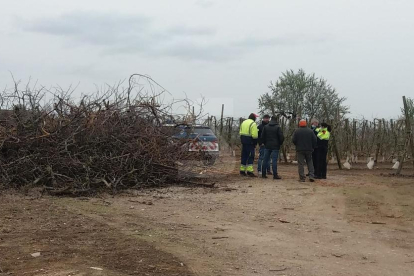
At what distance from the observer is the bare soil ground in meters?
5.01

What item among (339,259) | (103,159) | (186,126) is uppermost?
(186,126)

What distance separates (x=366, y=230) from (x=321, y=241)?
3.60ft

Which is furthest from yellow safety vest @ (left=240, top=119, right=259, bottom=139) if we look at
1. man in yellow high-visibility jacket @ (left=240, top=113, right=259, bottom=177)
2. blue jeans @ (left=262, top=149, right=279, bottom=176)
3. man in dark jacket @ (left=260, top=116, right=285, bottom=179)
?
blue jeans @ (left=262, top=149, right=279, bottom=176)

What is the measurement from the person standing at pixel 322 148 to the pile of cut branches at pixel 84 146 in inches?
158

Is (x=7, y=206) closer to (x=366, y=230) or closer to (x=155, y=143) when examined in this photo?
(x=155, y=143)

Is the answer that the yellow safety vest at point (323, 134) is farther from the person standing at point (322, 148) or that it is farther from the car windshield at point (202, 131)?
the car windshield at point (202, 131)

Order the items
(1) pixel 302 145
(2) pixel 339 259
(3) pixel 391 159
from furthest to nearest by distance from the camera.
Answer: (3) pixel 391 159 < (1) pixel 302 145 < (2) pixel 339 259

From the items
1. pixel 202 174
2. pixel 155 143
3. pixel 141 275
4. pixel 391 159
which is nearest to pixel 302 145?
pixel 202 174

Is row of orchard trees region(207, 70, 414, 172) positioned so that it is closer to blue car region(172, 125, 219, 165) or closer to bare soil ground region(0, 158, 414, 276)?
blue car region(172, 125, 219, 165)

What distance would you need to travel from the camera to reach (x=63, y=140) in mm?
10383

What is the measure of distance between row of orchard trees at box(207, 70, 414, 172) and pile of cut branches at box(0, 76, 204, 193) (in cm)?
534

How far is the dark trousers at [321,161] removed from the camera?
1348 cm

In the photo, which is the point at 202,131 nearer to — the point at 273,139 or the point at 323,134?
the point at 273,139

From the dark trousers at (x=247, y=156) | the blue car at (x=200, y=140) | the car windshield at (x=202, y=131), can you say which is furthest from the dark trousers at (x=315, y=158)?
the car windshield at (x=202, y=131)
